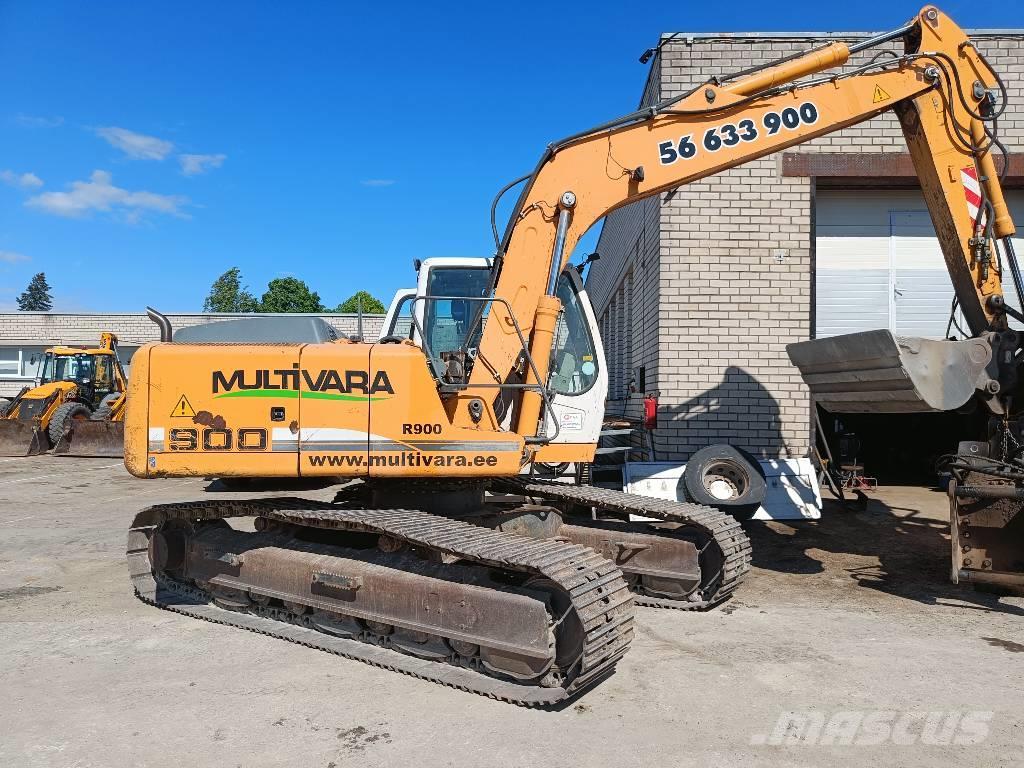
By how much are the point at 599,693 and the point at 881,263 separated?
7.66 meters

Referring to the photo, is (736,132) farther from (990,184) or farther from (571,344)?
(990,184)

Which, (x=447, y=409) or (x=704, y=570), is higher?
(x=447, y=409)

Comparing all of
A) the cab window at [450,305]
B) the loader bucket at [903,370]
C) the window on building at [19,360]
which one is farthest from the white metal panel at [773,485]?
the window on building at [19,360]

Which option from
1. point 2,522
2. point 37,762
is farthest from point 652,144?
point 2,522

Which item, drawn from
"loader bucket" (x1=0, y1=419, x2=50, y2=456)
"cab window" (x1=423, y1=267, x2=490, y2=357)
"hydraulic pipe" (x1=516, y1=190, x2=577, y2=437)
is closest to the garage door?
"cab window" (x1=423, y1=267, x2=490, y2=357)

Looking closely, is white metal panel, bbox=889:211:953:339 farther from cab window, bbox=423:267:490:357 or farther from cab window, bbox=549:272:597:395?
cab window, bbox=423:267:490:357

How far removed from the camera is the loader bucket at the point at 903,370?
17.8ft

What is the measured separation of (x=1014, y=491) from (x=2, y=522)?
33.3 ft

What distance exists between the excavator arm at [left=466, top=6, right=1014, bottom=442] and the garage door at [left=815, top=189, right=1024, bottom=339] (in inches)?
136

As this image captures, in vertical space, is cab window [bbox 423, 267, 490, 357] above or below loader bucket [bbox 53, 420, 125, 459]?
above

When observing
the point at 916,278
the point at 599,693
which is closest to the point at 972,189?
the point at 916,278

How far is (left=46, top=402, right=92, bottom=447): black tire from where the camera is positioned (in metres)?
17.5

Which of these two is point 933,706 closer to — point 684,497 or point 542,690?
point 542,690

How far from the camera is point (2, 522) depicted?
886cm
